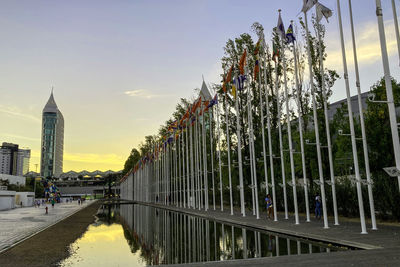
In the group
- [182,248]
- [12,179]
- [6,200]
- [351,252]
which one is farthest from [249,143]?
[12,179]

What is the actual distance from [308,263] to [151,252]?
22.8 ft

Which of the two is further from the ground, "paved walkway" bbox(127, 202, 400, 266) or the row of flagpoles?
the row of flagpoles

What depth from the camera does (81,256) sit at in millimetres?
13852

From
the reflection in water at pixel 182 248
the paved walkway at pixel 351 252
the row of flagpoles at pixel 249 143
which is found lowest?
the reflection in water at pixel 182 248

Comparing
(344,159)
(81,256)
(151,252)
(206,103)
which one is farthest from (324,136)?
(81,256)

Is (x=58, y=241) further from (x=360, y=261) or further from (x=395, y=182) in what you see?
(x=395, y=182)

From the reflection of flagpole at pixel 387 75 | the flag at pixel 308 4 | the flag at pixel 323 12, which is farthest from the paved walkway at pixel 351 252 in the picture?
the flag at pixel 308 4

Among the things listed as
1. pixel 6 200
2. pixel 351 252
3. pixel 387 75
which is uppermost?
pixel 387 75

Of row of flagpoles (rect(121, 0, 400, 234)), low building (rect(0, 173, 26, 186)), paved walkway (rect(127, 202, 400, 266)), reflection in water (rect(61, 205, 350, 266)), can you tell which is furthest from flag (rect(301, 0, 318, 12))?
low building (rect(0, 173, 26, 186))

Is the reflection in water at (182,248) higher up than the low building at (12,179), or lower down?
lower down

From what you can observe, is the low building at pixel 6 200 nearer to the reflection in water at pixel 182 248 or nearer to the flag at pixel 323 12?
the reflection in water at pixel 182 248

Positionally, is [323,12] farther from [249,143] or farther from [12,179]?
[12,179]

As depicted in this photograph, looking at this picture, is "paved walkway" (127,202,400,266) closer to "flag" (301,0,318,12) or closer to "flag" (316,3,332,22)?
"flag" (316,3,332,22)

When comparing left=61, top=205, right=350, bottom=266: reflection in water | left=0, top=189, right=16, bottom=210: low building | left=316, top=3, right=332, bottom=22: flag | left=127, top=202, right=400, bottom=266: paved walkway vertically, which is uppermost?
left=316, top=3, right=332, bottom=22: flag
